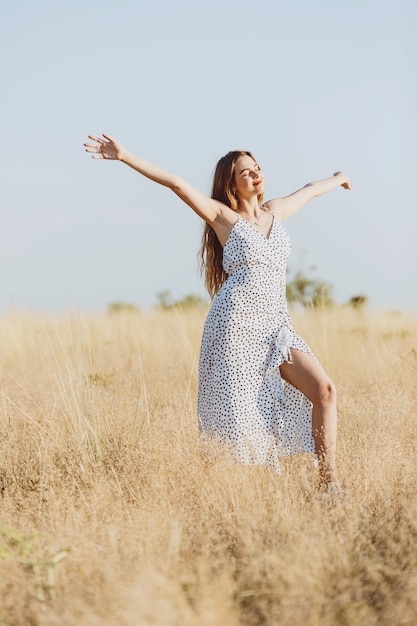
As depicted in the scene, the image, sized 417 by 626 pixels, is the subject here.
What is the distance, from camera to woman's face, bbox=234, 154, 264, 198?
453cm

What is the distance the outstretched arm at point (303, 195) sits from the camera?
4.75 metres

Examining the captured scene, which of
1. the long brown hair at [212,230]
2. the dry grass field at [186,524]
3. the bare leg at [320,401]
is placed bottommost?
the dry grass field at [186,524]

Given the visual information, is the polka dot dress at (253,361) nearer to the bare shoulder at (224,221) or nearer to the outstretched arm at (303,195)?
the bare shoulder at (224,221)

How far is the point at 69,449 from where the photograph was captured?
4.47m

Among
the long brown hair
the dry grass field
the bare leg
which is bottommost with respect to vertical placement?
the dry grass field

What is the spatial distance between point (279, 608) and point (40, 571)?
0.90 metres

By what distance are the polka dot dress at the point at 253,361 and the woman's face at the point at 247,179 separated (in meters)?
0.23

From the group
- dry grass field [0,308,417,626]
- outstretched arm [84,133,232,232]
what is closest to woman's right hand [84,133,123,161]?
outstretched arm [84,133,232,232]

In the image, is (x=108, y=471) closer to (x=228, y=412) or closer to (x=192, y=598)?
(x=228, y=412)

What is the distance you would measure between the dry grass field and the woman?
0.19 m

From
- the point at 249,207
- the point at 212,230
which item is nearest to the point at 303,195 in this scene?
the point at 249,207

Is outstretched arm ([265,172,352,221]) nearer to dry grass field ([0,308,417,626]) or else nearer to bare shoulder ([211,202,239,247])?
bare shoulder ([211,202,239,247])

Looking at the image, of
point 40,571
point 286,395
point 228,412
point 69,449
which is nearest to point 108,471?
point 69,449

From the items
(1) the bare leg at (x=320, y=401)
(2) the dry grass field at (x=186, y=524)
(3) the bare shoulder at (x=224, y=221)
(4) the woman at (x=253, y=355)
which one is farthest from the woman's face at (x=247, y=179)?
(2) the dry grass field at (x=186, y=524)
